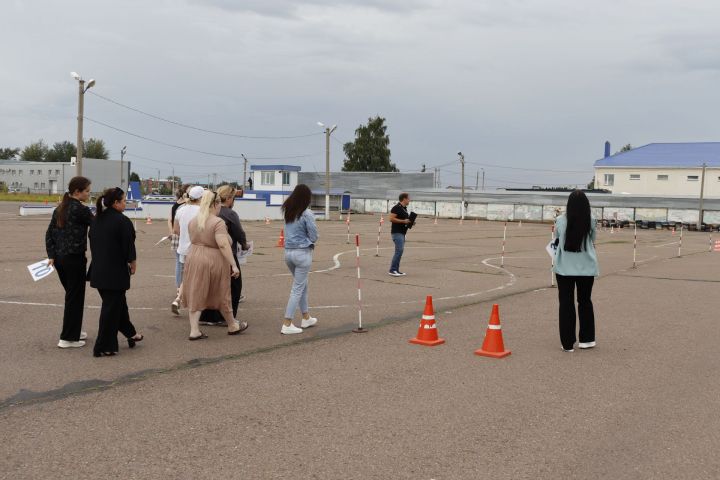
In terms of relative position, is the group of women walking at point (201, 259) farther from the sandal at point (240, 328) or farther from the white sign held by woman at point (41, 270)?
the white sign held by woman at point (41, 270)

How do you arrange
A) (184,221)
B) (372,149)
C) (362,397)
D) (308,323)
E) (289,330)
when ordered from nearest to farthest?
(362,397) < (289,330) < (308,323) < (184,221) < (372,149)

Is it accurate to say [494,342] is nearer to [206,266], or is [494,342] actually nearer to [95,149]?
[206,266]

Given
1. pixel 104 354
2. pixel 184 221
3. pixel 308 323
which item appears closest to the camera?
pixel 104 354

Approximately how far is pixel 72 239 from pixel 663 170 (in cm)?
7960

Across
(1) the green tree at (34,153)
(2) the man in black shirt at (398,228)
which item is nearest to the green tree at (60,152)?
(1) the green tree at (34,153)

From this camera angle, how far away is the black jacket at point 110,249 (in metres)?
7.10

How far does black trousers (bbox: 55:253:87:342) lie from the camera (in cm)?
716

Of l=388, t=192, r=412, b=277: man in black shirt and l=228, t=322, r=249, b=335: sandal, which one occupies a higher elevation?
l=388, t=192, r=412, b=277: man in black shirt

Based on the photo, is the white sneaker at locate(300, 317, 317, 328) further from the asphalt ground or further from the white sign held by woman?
the white sign held by woman

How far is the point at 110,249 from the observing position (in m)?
7.11

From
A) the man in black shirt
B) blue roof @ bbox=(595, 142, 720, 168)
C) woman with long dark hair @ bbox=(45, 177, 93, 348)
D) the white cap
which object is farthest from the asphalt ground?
blue roof @ bbox=(595, 142, 720, 168)

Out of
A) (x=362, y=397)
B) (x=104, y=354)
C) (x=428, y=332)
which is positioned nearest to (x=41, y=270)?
(x=104, y=354)

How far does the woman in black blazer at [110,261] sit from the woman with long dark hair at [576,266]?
4.79m

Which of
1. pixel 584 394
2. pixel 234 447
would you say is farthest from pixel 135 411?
pixel 584 394
